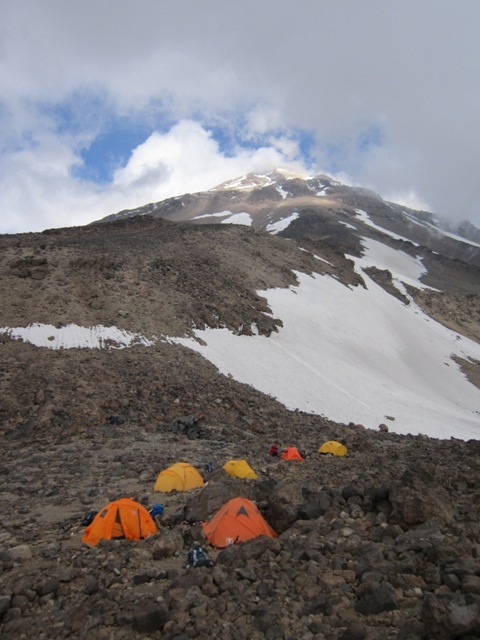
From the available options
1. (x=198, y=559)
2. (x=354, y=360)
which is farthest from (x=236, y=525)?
(x=354, y=360)

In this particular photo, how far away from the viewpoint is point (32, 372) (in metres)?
16.0

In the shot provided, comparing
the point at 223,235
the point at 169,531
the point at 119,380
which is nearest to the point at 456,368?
the point at 223,235

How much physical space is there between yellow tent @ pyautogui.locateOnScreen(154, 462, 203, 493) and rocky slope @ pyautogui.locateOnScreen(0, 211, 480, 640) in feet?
1.12

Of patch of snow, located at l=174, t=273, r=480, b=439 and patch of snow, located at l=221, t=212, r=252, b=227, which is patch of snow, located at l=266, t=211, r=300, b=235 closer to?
patch of snow, located at l=221, t=212, r=252, b=227

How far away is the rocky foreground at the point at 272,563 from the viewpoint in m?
4.60

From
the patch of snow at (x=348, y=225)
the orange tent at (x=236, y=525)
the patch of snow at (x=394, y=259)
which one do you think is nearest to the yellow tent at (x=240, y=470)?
the orange tent at (x=236, y=525)

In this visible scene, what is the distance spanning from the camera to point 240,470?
36.6 feet

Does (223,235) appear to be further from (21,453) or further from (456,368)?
(21,453)

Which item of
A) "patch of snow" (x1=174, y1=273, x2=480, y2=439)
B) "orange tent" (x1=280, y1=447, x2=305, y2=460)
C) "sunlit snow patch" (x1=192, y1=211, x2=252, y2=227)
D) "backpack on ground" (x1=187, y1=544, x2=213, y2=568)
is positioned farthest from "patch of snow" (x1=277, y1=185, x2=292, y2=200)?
"backpack on ground" (x1=187, y1=544, x2=213, y2=568)

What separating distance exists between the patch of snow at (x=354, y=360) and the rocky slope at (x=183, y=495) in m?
2.02

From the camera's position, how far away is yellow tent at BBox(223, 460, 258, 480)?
36.1 ft

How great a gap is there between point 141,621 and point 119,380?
12787 mm

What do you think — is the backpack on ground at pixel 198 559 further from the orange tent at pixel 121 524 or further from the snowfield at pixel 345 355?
the snowfield at pixel 345 355

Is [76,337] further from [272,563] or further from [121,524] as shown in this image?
[272,563]
